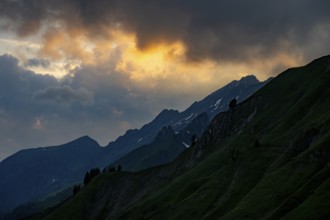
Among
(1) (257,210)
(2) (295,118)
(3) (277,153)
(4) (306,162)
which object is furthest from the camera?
(2) (295,118)

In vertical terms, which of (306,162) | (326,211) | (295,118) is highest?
(295,118)

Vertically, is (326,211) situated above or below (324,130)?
below

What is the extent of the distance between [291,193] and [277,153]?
41330mm

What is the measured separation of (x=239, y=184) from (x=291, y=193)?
34.3 metres

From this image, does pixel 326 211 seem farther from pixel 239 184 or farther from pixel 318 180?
pixel 239 184

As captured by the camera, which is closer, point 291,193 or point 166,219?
point 291,193

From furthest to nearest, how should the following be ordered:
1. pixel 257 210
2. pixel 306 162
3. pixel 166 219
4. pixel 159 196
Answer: pixel 159 196 < pixel 166 219 < pixel 306 162 < pixel 257 210

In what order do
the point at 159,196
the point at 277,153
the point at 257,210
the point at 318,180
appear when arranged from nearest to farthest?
the point at 318,180
the point at 257,210
the point at 277,153
the point at 159,196

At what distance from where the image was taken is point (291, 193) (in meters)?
101

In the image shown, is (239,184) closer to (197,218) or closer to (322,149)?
(197,218)

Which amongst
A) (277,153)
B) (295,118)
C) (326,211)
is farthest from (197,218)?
(295,118)

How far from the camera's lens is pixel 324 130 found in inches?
5113

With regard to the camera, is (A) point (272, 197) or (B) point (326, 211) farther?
(A) point (272, 197)

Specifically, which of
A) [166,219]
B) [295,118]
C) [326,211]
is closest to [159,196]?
[166,219]
